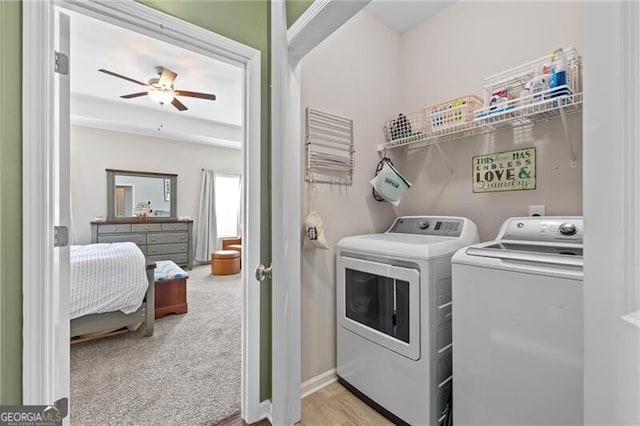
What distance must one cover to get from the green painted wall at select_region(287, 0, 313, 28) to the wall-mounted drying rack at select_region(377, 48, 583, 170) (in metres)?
1.06

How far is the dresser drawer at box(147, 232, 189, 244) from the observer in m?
4.97

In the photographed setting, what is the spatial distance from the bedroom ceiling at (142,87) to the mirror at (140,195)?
0.82 m

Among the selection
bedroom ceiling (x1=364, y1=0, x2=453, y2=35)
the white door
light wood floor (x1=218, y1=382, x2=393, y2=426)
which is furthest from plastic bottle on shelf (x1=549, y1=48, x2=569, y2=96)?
light wood floor (x1=218, y1=382, x2=393, y2=426)

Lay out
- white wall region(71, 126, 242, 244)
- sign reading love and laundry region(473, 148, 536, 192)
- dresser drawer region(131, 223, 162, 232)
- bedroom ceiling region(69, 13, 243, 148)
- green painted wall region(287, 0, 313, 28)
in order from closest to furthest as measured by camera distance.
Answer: green painted wall region(287, 0, 313, 28) → sign reading love and laundry region(473, 148, 536, 192) → bedroom ceiling region(69, 13, 243, 148) → white wall region(71, 126, 242, 244) → dresser drawer region(131, 223, 162, 232)

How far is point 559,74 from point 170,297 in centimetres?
368

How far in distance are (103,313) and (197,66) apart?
2.64m

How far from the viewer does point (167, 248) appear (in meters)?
5.14

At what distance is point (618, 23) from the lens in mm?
374

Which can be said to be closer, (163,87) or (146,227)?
(163,87)

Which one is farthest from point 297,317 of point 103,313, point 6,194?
point 103,313

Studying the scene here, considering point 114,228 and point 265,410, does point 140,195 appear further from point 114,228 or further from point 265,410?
point 265,410

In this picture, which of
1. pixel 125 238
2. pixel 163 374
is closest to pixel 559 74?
pixel 163 374

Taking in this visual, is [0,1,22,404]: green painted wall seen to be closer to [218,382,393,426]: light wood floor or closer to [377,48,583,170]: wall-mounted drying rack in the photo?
[218,382,393,426]: light wood floor

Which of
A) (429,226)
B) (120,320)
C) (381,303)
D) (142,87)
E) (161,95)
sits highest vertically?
(142,87)
